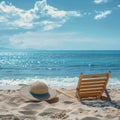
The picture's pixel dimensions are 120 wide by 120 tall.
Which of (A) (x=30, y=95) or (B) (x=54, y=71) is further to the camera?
(B) (x=54, y=71)

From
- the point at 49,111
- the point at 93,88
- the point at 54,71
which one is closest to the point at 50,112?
the point at 49,111

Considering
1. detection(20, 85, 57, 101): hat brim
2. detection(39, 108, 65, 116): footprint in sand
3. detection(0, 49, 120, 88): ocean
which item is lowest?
detection(0, 49, 120, 88): ocean

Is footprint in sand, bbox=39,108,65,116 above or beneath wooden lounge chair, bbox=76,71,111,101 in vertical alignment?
beneath

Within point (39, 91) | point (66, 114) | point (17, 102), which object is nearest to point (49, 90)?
point (39, 91)

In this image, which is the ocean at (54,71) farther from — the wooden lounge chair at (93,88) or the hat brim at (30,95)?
the hat brim at (30,95)

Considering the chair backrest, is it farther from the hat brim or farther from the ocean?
the ocean

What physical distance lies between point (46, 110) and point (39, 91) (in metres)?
1.43

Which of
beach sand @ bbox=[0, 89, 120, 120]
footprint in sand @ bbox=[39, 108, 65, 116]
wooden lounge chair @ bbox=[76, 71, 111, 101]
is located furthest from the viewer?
wooden lounge chair @ bbox=[76, 71, 111, 101]

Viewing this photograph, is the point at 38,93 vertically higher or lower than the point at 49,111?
higher

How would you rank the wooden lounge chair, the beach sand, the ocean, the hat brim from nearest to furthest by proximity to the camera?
the beach sand, the hat brim, the wooden lounge chair, the ocean

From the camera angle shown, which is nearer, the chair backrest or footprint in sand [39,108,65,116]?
footprint in sand [39,108,65,116]

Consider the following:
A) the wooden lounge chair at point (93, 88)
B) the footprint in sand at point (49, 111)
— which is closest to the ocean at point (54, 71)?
the wooden lounge chair at point (93, 88)

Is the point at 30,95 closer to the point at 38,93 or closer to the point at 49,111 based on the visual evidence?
the point at 38,93

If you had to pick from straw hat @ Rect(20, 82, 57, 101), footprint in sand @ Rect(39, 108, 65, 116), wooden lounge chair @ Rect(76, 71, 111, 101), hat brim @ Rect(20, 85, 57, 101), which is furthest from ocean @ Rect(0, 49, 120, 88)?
footprint in sand @ Rect(39, 108, 65, 116)
